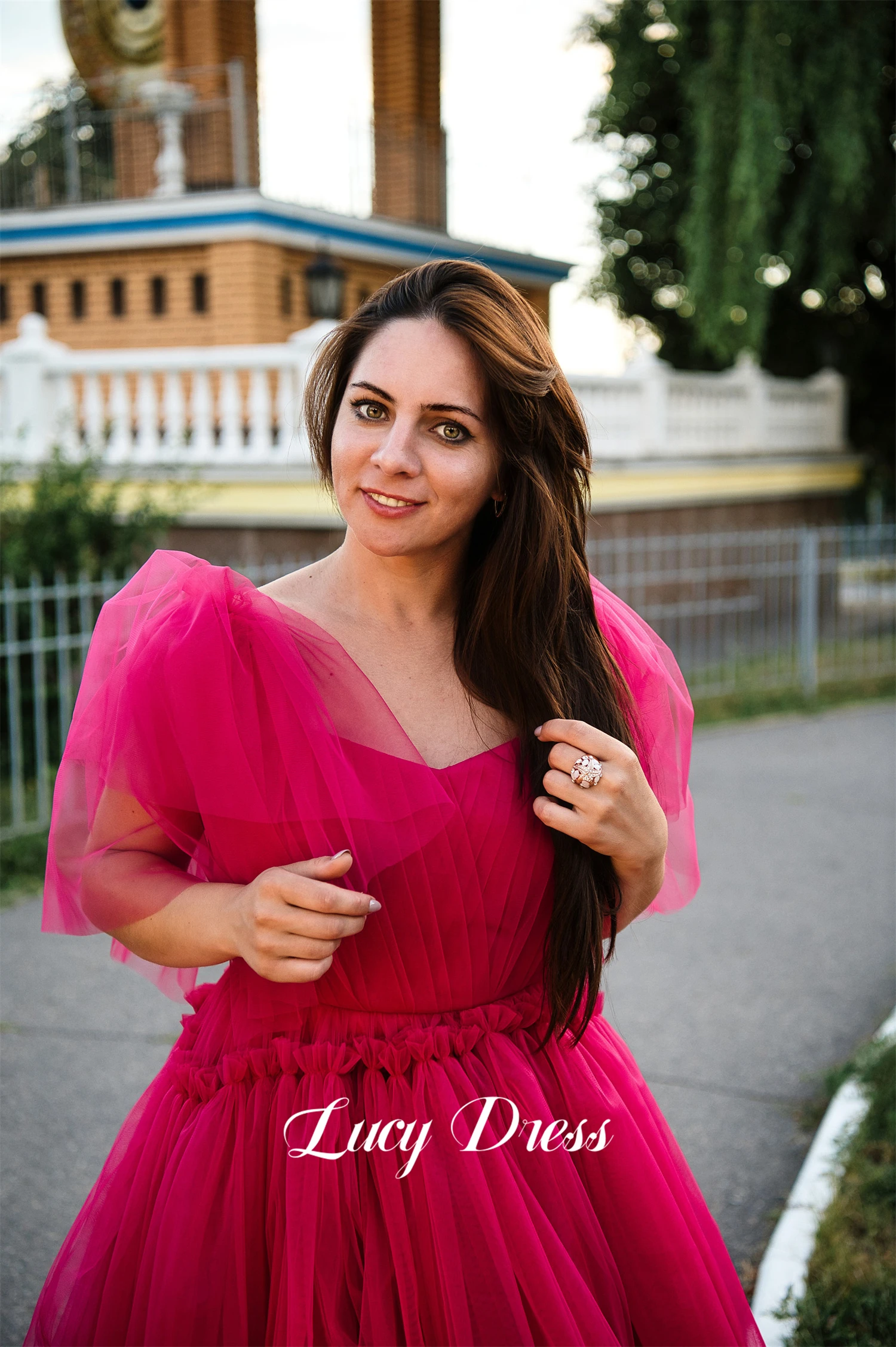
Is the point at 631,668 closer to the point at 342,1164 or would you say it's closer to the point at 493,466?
the point at 493,466

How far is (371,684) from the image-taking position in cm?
167

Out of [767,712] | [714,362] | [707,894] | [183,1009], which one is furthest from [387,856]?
[714,362]

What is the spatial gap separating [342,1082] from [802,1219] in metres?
1.98

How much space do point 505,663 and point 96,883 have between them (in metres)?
0.63

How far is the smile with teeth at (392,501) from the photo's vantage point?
167cm

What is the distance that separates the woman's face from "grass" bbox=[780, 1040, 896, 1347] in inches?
78.0

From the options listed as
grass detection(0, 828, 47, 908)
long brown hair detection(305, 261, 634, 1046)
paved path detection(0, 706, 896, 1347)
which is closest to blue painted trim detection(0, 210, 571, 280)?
grass detection(0, 828, 47, 908)

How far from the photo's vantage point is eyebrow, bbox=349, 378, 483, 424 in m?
1.66

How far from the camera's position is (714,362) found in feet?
56.9

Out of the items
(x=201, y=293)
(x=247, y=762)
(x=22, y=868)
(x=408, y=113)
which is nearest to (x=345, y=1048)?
(x=247, y=762)

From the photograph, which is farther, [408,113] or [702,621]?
[408,113]

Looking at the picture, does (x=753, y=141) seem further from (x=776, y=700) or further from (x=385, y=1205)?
(x=385, y=1205)

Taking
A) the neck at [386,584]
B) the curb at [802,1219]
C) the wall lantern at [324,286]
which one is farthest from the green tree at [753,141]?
the neck at [386,584]

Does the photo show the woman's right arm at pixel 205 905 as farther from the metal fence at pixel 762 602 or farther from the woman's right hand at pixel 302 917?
the metal fence at pixel 762 602
